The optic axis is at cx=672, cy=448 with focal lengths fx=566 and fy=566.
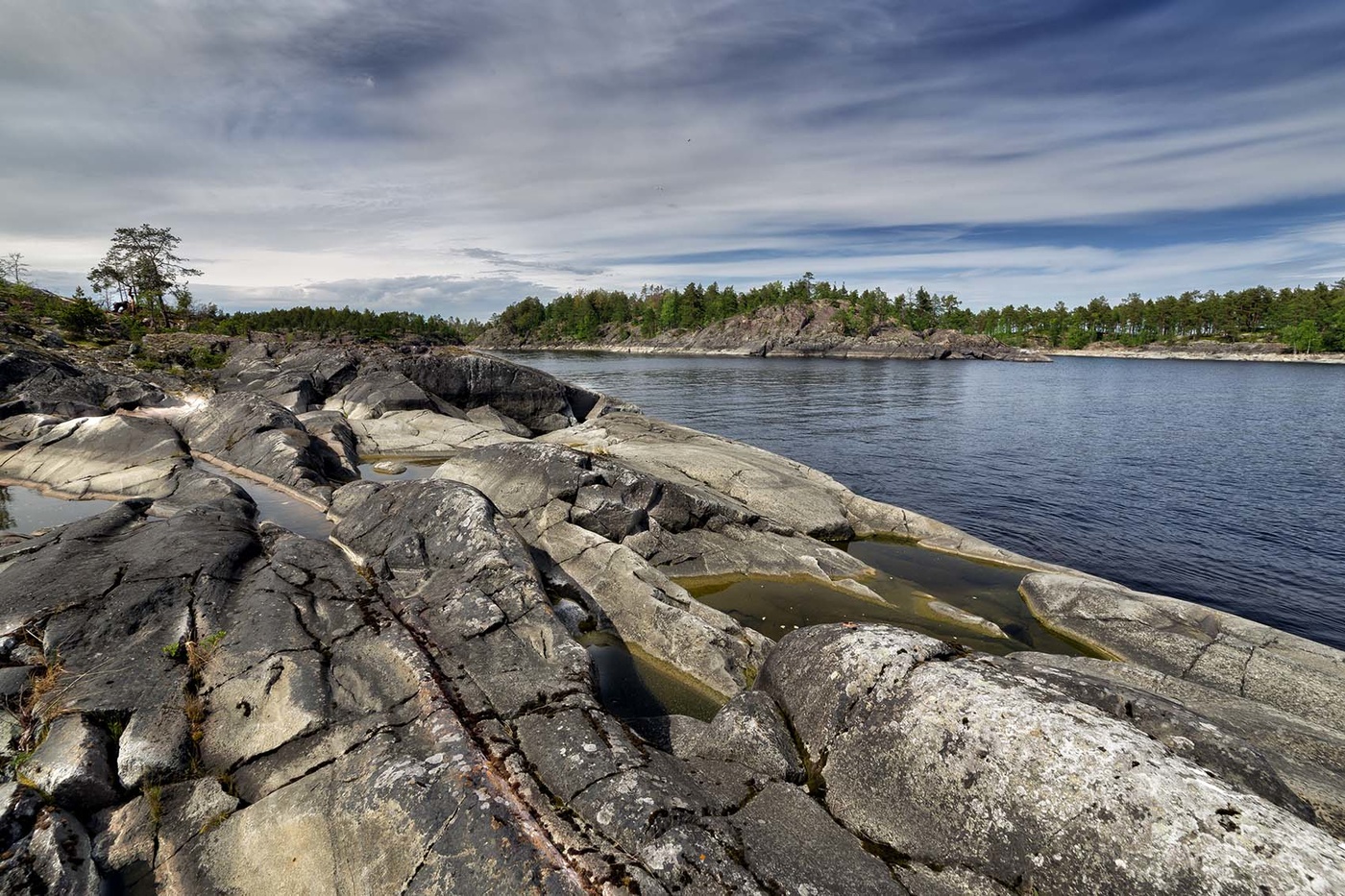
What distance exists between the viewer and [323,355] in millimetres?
47812

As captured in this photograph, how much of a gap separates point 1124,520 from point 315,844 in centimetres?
3072

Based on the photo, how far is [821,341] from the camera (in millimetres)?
173250

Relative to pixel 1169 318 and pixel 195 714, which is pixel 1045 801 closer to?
pixel 195 714

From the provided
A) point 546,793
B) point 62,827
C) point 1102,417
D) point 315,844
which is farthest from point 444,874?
point 1102,417

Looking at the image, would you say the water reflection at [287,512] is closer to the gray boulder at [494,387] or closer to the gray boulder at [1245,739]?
the gray boulder at [1245,739]

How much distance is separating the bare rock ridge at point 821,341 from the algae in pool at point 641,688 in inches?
6398

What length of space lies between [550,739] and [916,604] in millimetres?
12275

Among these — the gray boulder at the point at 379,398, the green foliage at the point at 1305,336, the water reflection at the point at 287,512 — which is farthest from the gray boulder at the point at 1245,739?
the green foliage at the point at 1305,336

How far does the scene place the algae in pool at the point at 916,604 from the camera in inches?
584

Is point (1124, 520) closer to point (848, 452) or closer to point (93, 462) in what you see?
point (848, 452)

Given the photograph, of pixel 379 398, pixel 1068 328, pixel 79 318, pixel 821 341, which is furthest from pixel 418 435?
pixel 1068 328

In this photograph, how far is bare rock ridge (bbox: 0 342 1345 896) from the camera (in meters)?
6.01

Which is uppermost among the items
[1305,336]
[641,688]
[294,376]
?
[1305,336]

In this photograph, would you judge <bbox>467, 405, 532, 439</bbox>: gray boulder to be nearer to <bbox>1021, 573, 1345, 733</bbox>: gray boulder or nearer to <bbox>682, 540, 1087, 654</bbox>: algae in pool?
<bbox>682, 540, 1087, 654</bbox>: algae in pool
